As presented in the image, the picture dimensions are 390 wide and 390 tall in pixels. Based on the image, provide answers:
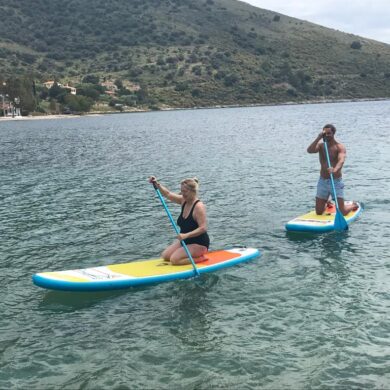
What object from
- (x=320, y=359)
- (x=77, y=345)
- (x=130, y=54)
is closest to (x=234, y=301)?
(x=320, y=359)

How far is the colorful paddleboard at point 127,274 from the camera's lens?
11695mm

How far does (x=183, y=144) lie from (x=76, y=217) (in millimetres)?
33683

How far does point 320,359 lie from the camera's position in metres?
8.88

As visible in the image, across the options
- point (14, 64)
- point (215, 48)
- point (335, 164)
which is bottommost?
point (335, 164)

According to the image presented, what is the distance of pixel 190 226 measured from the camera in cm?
1324

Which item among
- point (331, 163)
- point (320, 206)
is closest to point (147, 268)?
point (320, 206)

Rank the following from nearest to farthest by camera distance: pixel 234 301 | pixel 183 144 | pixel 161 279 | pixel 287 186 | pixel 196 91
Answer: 1. pixel 234 301
2. pixel 161 279
3. pixel 287 186
4. pixel 183 144
5. pixel 196 91

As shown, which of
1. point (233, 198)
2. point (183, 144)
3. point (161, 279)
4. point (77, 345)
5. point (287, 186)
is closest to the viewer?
point (77, 345)

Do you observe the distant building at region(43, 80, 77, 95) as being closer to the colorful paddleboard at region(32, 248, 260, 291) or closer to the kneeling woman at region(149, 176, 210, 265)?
the kneeling woman at region(149, 176, 210, 265)

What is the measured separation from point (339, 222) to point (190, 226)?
19.6ft

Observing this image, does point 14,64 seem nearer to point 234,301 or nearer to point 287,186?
point 287,186

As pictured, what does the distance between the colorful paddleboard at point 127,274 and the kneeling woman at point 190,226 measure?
0.25m

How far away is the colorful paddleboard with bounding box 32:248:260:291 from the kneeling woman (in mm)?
253

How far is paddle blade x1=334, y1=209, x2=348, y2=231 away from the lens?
1648 centimetres
